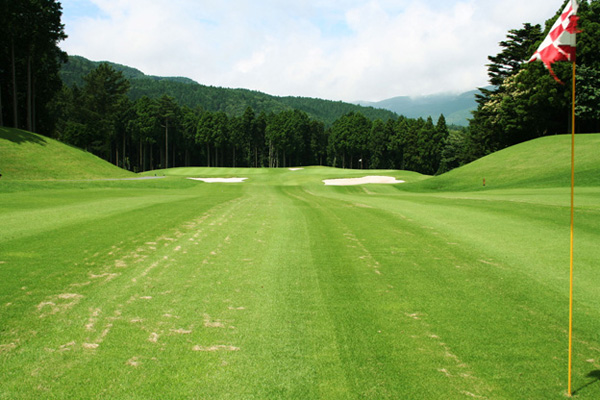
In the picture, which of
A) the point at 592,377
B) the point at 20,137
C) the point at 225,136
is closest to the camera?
the point at 592,377

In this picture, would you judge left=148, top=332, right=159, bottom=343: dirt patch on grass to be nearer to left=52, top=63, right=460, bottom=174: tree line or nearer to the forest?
the forest

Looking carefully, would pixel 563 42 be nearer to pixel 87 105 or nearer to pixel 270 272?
pixel 270 272

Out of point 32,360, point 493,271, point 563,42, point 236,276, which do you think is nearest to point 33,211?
point 236,276

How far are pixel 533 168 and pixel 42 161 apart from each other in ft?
153

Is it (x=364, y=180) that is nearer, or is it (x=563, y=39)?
(x=563, y=39)

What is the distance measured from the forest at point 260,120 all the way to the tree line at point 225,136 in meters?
0.27

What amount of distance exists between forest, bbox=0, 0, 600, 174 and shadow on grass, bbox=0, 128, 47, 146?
412 cm

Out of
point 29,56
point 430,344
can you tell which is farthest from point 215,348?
point 29,56

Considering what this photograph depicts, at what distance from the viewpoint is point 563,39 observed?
5070 millimetres

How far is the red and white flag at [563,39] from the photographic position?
495 cm

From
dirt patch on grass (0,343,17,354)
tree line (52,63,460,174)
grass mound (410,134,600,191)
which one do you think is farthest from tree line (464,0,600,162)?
dirt patch on grass (0,343,17,354)

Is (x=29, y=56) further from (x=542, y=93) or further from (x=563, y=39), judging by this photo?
(x=542, y=93)

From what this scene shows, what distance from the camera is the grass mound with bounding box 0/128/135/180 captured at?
35.4 metres

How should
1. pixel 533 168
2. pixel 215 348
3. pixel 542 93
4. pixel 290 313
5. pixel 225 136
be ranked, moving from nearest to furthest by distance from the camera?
1. pixel 215 348
2. pixel 290 313
3. pixel 533 168
4. pixel 542 93
5. pixel 225 136
